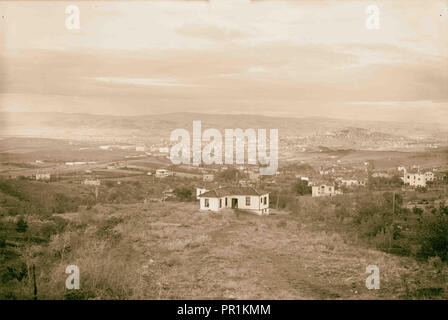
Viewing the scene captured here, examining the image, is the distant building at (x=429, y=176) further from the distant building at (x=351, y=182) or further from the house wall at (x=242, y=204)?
the house wall at (x=242, y=204)

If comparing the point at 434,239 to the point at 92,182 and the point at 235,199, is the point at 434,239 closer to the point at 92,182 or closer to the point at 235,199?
the point at 235,199

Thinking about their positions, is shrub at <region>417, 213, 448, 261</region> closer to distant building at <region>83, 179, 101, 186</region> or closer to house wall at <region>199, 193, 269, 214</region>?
house wall at <region>199, 193, 269, 214</region>

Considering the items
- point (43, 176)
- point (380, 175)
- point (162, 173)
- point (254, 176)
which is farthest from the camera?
point (254, 176)

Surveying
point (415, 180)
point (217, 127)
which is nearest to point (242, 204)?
point (415, 180)

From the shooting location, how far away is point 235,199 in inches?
915

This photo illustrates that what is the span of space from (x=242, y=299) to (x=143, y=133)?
31795 millimetres

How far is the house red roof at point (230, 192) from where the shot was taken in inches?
868

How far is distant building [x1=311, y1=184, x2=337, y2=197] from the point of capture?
A: 32.2 meters

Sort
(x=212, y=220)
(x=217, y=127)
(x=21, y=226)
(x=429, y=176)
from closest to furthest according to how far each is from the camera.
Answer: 1. (x=21, y=226)
2. (x=212, y=220)
3. (x=429, y=176)
4. (x=217, y=127)

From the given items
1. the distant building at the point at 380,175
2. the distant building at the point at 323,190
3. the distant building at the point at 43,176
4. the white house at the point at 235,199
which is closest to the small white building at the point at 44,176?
the distant building at the point at 43,176

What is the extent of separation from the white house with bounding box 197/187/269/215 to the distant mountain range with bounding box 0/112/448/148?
10.3 m

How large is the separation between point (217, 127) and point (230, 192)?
22.7m

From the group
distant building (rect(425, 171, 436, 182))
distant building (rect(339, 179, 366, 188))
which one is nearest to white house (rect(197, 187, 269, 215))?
distant building (rect(339, 179, 366, 188))
